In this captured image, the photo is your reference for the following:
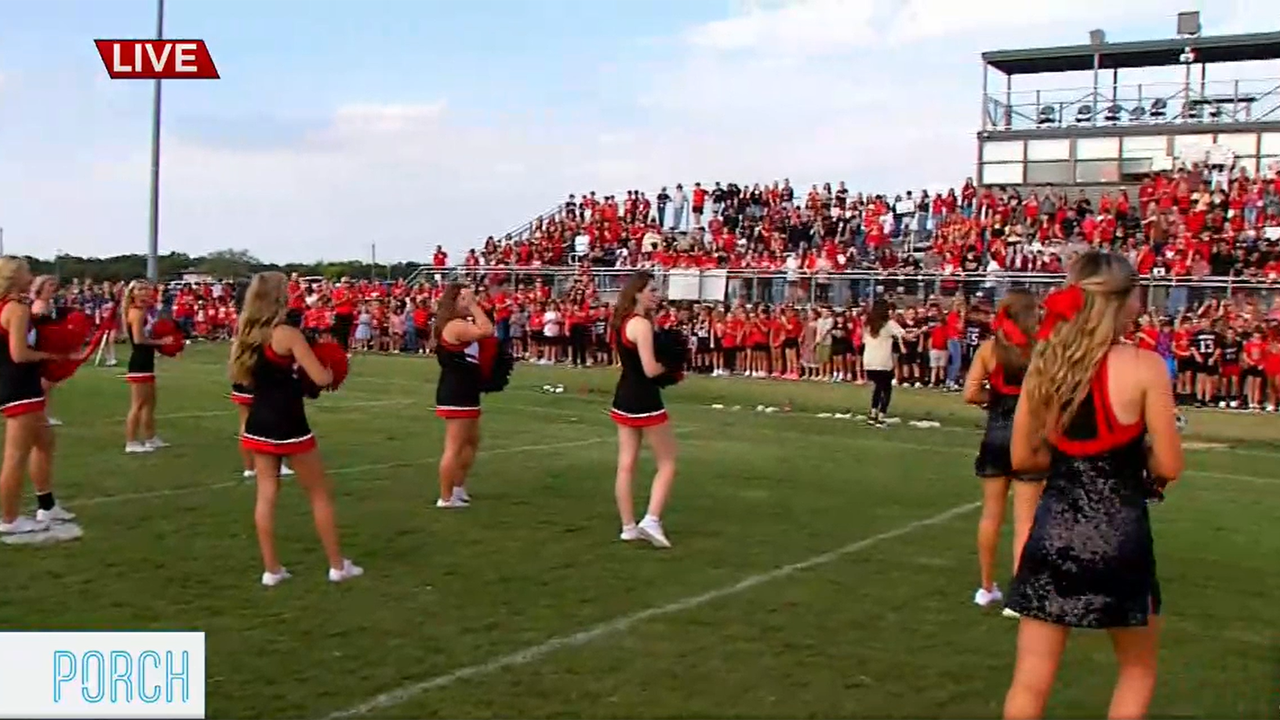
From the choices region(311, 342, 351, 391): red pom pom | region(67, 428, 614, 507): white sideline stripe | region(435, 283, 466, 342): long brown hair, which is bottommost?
region(67, 428, 614, 507): white sideline stripe

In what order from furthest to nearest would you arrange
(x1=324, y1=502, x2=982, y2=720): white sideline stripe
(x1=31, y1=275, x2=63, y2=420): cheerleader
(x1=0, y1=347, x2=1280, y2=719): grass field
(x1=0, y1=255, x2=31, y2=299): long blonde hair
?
1. (x1=31, y1=275, x2=63, y2=420): cheerleader
2. (x1=0, y1=255, x2=31, y2=299): long blonde hair
3. (x1=0, y1=347, x2=1280, y2=719): grass field
4. (x1=324, y1=502, x2=982, y2=720): white sideline stripe

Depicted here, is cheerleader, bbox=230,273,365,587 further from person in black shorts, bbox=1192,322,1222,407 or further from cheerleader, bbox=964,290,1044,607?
person in black shorts, bbox=1192,322,1222,407

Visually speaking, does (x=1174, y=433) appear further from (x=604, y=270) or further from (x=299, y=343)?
(x=604, y=270)

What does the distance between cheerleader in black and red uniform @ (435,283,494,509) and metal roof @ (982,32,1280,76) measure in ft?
104

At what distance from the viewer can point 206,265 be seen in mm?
52562

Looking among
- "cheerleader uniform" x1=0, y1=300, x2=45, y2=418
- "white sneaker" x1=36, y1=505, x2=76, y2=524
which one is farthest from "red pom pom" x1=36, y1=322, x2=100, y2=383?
"white sneaker" x1=36, y1=505, x2=76, y2=524

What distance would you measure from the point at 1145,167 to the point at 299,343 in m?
32.3

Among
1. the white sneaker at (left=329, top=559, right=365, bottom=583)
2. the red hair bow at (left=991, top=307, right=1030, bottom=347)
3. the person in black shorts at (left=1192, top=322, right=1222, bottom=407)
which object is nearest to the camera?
the red hair bow at (left=991, top=307, right=1030, bottom=347)

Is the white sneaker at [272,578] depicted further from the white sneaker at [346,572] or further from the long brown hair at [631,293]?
the long brown hair at [631,293]

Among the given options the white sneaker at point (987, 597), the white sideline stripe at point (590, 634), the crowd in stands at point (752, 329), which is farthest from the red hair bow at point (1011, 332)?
the crowd in stands at point (752, 329)

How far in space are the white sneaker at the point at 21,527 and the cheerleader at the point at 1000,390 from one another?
641 cm

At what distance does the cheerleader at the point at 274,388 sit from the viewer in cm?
695

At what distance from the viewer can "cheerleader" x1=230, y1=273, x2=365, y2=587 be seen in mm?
6949

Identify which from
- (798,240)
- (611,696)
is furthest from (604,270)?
(611,696)
